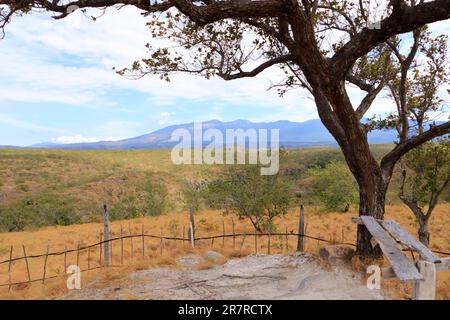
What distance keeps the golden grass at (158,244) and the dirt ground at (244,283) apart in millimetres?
445

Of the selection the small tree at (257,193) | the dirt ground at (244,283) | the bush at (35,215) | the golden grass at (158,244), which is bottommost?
the bush at (35,215)

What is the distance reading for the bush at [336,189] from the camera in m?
24.7

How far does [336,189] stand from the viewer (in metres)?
24.9

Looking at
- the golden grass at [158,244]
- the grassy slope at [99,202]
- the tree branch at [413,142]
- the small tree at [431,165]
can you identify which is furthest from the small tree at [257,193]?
the tree branch at [413,142]

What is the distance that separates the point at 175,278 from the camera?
8.16 m

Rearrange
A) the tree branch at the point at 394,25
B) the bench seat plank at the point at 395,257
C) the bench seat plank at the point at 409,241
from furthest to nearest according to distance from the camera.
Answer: the tree branch at the point at 394,25
the bench seat plank at the point at 409,241
the bench seat plank at the point at 395,257

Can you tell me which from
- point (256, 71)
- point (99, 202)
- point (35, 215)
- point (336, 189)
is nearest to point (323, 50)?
point (256, 71)

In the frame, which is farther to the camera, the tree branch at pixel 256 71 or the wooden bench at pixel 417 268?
the tree branch at pixel 256 71

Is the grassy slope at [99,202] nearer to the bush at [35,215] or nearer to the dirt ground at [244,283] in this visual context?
the dirt ground at [244,283]

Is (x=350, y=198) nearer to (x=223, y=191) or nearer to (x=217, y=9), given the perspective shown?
(x=223, y=191)

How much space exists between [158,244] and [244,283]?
8.73 m

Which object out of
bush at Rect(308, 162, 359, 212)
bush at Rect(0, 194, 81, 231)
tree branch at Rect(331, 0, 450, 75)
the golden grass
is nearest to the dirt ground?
the golden grass

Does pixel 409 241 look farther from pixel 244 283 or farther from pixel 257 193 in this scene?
pixel 257 193
